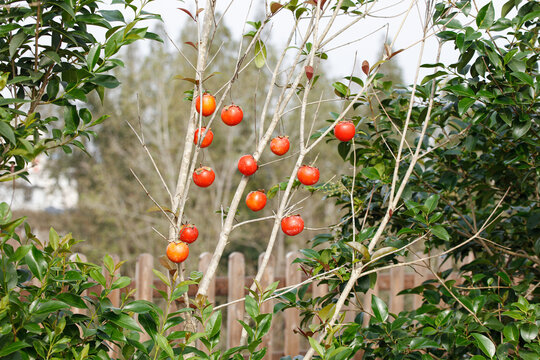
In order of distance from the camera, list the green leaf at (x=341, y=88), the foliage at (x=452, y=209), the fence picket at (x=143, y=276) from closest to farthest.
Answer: the foliage at (x=452, y=209) < the green leaf at (x=341, y=88) < the fence picket at (x=143, y=276)

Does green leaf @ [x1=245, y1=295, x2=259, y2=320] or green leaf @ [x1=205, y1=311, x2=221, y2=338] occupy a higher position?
green leaf @ [x1=245, y1=295, x2=259, y2=320]

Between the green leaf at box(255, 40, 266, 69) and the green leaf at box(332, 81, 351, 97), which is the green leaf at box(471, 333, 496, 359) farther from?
the green leaf at box(255, 40, 266, 69)

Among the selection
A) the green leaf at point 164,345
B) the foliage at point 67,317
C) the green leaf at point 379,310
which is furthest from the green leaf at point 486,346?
the green leaf at point 164,345

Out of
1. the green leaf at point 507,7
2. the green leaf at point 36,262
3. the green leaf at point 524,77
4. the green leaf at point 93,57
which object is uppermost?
the green leaf at point 507,7

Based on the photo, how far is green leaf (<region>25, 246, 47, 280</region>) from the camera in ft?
3.34

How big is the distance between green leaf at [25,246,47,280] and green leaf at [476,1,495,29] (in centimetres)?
121

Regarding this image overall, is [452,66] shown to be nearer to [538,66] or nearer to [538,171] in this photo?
[538,171]

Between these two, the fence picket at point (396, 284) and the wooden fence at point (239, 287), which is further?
the fence picket at point (396, 284)

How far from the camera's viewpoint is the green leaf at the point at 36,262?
1018 millimetres

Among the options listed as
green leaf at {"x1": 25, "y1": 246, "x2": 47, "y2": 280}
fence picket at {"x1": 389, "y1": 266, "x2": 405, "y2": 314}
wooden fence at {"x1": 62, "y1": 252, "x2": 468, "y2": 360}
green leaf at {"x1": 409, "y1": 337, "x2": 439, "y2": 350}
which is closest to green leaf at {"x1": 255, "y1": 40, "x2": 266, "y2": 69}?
green leaf at {"x1": 25, "y1": 246, "x2": 47, "y2": 280}

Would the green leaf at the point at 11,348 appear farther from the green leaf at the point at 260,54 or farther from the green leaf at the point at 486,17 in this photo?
the green leaf at the point at 486,17

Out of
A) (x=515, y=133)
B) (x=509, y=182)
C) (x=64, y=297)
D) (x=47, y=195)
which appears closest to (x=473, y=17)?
(x=515, y=133)

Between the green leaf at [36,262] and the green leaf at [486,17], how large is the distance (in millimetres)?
1206

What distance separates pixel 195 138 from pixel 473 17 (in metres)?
0.88
